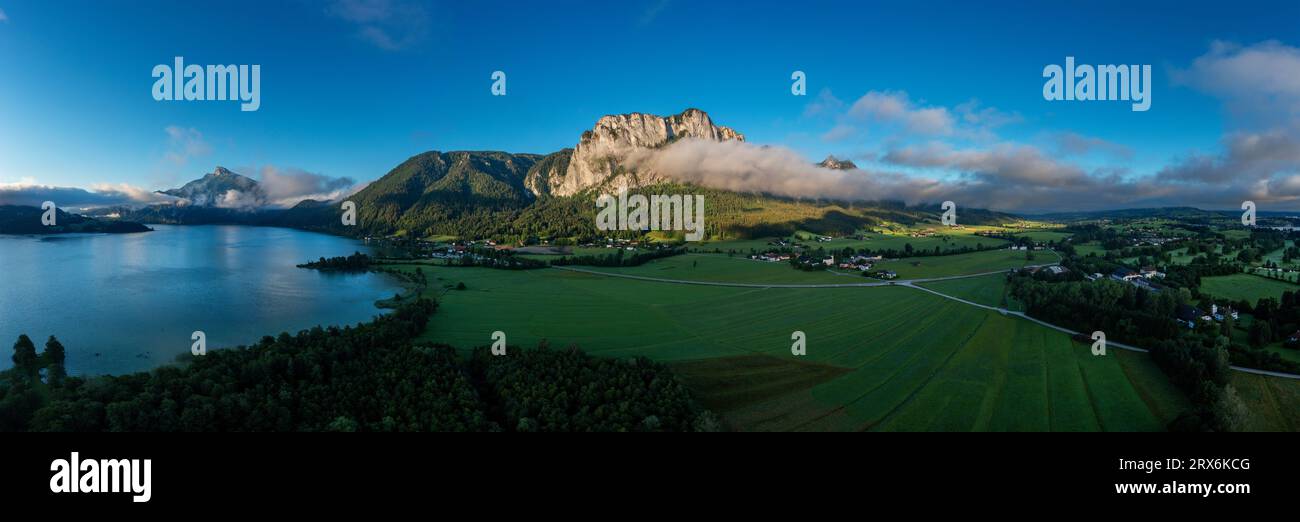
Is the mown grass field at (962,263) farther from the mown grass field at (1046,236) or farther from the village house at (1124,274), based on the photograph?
the mown grass field at (1046,236)

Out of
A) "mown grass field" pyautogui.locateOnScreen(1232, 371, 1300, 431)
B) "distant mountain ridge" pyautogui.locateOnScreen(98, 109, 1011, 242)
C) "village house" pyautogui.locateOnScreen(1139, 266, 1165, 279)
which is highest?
"distant mountain ridge" pyautogui.locateOnScreen(98, 109, 1011, 242)

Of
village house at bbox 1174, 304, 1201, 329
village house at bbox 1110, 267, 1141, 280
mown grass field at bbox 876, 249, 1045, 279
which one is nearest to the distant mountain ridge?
mown grass field at bbox 876, 249, 1045, 279

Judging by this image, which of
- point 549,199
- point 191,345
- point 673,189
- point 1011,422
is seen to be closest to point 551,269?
point 191,345

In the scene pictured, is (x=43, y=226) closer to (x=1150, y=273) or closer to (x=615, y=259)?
(x=615, y=259)

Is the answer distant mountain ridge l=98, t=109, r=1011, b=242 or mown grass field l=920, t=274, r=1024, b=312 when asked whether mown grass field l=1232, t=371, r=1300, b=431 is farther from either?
distant mountain ridge l=98, t=109, r=1011, b=242

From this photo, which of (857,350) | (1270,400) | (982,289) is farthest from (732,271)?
(1270,400)

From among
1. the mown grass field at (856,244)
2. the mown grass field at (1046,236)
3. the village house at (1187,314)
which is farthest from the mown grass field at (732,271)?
the mown grass field at (1046,236)
